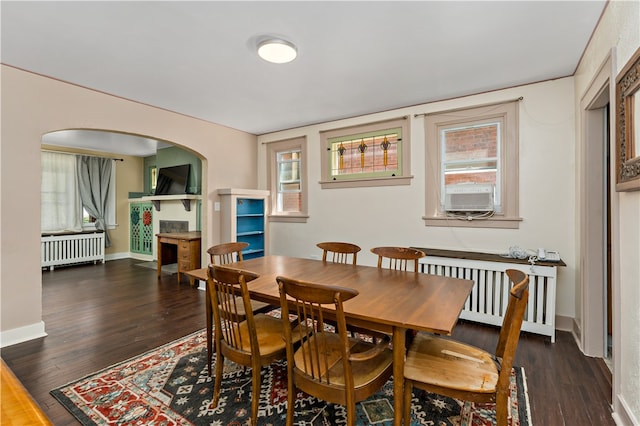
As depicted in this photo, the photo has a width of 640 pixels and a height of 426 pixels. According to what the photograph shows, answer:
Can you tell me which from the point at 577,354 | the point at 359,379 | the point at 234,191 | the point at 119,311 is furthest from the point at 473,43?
the point at 119,311

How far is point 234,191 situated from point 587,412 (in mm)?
4375

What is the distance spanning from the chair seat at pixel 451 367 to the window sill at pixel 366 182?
2.48 meters

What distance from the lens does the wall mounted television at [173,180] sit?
620 centimetres

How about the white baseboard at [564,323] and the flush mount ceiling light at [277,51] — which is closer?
the flush mount ceiling light at [277,51]

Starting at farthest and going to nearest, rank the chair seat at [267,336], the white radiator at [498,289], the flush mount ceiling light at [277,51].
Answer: the white radiator at [498,289] < the flush mount ceiling light at [277,51] < the chair seat at [267,336]

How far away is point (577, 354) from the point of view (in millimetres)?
2568

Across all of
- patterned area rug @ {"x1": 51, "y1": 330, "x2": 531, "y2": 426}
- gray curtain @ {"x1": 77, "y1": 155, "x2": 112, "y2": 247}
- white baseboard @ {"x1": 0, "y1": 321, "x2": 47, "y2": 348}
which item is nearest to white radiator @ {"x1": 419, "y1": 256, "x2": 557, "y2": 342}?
patterned area rug @ {"x1": 51, "y1": 330, "x2": 531, "y2": 426}

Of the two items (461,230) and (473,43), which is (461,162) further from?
(473,43)

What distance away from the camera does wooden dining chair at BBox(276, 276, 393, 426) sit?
1.39 metres

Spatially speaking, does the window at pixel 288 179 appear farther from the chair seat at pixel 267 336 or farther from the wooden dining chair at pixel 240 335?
the wooden dining chair at pixel 240 335

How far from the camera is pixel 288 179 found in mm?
5238

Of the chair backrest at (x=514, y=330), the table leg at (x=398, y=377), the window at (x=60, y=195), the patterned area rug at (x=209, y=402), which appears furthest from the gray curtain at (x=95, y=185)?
the chair backrest at (x=514, y=330)

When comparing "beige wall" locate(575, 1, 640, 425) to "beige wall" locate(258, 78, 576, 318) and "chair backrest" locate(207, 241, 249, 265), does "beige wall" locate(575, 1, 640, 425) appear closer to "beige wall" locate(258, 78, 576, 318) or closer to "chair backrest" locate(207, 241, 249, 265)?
"beige wall" locate(258, 78, 576, 318)

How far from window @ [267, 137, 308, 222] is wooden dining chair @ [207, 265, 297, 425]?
303cm
